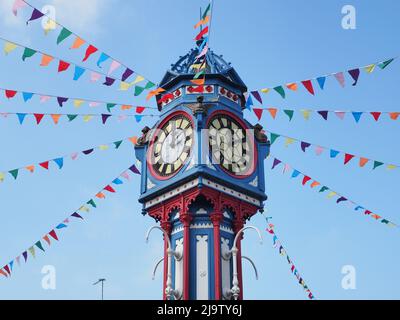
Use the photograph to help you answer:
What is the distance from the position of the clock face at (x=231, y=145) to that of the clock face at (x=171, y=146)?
79cm

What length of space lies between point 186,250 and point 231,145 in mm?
3992

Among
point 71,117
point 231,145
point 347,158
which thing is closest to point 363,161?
point 347,158

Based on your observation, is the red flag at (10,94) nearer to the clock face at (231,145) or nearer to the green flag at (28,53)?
the green flag at (28,53)

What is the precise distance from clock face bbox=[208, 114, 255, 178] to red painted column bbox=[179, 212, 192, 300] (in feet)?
6.46

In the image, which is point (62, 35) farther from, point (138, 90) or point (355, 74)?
point (355, 74)

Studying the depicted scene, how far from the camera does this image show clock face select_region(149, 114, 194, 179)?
2583cm

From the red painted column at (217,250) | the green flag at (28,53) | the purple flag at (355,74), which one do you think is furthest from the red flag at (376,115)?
the green flag at (28,53)

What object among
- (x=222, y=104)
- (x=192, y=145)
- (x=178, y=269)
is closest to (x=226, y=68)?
(x=222, y=104)

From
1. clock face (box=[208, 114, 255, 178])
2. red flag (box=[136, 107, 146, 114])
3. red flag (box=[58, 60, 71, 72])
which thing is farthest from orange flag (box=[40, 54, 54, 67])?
clock face (box=[208, 114, 255, 178])

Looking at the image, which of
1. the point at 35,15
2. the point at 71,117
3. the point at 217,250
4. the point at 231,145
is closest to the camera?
the point at 35,15

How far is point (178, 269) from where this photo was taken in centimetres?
2461

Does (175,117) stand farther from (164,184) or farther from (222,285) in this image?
(222,285)

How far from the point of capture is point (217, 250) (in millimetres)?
24359

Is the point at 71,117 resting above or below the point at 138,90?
below
